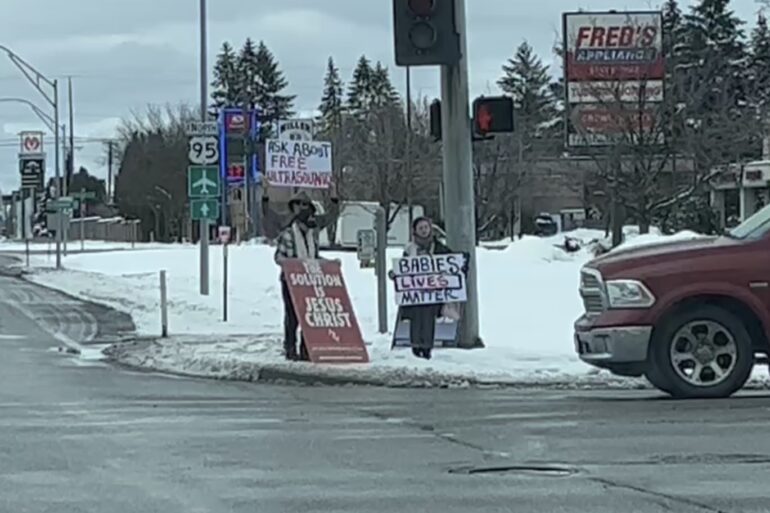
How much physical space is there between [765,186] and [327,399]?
40.7 m

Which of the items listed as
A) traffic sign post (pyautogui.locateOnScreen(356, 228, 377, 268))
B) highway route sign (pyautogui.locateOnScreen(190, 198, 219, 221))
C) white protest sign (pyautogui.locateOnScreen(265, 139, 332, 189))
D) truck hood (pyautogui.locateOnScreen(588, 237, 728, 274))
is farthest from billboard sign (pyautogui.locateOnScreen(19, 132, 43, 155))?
truck hood (pyautogui.locateOnScreen(588, 237, 728, 274))

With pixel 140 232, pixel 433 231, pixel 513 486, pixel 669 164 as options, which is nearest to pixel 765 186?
pixel 669 164

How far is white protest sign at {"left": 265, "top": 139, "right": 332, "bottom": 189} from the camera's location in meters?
18.8

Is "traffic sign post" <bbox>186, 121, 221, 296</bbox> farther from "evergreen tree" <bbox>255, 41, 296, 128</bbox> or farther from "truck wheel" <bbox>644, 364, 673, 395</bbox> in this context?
"evergreen tree" <bbox>255, 41, 296, 128</bbox>

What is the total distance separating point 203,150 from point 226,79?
87.1 metres

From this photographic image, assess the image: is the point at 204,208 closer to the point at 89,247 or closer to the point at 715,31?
the point at 89,247

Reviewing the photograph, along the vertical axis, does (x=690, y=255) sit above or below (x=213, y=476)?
above

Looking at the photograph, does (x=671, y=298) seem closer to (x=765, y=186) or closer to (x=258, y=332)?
(x=258, y=332)

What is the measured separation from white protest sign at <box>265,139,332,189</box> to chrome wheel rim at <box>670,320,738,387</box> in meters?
6.50

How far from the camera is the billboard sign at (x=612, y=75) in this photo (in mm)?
44219

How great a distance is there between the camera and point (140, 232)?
107 meters

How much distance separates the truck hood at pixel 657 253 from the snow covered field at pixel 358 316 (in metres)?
2.13

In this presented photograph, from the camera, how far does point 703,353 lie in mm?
13750

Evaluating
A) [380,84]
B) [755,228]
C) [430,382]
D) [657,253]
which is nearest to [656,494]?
[657,253]
